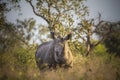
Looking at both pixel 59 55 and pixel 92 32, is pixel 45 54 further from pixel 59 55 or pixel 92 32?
pixel 92 32

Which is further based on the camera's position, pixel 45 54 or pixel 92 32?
pixel 92 32

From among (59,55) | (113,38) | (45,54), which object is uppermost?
(59,55)

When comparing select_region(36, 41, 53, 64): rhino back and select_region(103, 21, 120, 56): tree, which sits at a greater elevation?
select_region(36, 41, 53, 64): rhino back

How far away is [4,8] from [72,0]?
16.7ft

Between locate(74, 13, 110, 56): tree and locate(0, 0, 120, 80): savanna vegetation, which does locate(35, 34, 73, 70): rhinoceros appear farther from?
locate(74, 13, 110, 56): tree

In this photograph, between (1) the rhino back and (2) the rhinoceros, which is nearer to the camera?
(2) the rhinoceros

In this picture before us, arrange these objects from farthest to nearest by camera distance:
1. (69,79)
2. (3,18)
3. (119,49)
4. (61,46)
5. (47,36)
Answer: (47,36)
(119,49)
(3,18)
(61,46)
(69,79)

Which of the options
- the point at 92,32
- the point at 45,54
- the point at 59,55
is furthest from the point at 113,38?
the point at 59,55

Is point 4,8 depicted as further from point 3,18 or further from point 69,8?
point 69,8

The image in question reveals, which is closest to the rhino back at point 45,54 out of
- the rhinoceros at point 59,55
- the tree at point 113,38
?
the rhinoceros at point 59,55

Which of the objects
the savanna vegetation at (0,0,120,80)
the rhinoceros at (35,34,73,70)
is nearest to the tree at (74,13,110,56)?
the savanna vegetation at (0,0,120,80)

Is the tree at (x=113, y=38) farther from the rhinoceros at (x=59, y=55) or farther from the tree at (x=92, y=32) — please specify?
the rhinoceros at (x=59, y=55)

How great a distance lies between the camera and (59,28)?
20609mm

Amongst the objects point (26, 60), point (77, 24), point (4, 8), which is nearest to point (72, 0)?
point (77, 24)
